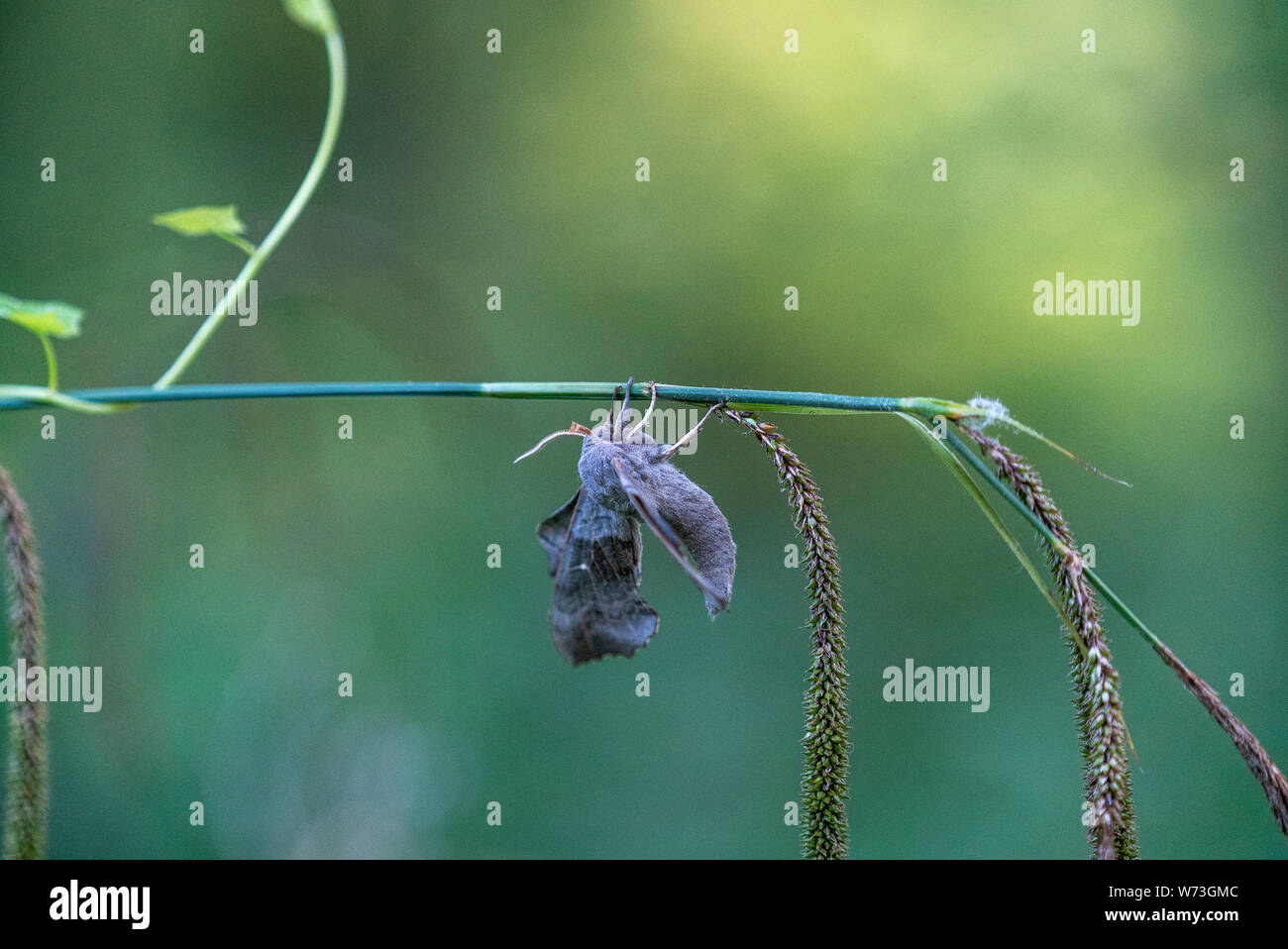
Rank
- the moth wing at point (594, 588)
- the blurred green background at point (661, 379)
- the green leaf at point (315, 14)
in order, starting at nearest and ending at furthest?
the green leaf at point (315, 14) → the moth wing at point (594, 588) → the blurred green background at point (661, 379)

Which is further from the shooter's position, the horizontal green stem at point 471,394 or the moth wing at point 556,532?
the moth wing at point 556,532

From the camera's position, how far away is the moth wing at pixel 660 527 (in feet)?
2.89

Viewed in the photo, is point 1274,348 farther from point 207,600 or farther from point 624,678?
point 207,600

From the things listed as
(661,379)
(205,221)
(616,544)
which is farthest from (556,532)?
(661,379)

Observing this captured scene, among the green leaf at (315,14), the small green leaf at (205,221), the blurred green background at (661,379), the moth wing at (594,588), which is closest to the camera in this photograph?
the green leaf at (315,14)

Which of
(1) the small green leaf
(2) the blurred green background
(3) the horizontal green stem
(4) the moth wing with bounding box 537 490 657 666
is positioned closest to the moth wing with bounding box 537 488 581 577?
(4) the moth wing with bounding box 537 490 657 666

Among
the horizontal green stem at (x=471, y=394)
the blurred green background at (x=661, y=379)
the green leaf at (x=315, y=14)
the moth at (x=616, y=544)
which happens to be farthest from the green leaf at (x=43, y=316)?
the blurred green background at (x=661, y=379)

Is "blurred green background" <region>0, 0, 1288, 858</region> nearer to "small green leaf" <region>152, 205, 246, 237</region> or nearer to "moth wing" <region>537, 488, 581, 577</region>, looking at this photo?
"moth wing" <region>537, 488, 581, 577</region>

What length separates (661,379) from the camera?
4.04 meters

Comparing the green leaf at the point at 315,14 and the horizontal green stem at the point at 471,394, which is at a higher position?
the green leaf at the point at 315,14

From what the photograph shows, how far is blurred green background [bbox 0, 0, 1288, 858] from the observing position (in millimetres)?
3678

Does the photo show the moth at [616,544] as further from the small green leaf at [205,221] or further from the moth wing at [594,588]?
the small green leaf at [205,221]

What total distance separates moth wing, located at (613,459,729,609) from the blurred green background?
281 centimetres

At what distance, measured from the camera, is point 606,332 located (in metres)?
4.12
